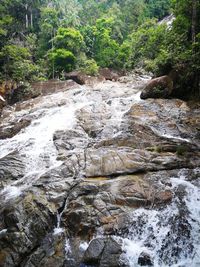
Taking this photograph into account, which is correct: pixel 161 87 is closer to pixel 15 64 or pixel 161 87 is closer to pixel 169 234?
pixel 169 234

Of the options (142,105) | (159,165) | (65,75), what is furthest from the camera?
(65,75)

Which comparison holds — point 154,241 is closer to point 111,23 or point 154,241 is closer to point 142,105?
point 142,105

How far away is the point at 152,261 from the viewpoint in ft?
29.0

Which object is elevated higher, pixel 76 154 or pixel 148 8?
pixel 148 8

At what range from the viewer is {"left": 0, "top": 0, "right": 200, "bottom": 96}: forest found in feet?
63.2

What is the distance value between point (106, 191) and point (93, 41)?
107 feet

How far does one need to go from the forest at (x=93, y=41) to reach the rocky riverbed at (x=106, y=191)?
3.86 meters

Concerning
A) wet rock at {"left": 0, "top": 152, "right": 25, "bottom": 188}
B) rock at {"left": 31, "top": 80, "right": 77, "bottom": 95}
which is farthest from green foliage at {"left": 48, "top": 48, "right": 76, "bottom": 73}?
wet rock at {"left": 0, "top": 152, "right": 25, "bottom": 188}

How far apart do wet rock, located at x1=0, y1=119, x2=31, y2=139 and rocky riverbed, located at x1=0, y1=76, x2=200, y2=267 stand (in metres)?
0.41

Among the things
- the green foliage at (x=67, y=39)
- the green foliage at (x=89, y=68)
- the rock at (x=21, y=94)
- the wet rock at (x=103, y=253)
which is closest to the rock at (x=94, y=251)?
the wet rock at (x=103, y=253)

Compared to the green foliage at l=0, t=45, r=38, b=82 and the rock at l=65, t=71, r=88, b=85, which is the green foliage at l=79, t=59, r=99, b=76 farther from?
the green foliage at l=0, t=45, r=38, b=82

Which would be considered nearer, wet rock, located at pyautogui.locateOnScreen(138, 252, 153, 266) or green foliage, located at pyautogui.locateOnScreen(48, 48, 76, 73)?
wet rock, located at pyautogui.locateOnScreen(138, 252, 153, 266)

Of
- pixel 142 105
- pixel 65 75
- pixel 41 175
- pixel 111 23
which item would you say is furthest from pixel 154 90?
pixel 111 23

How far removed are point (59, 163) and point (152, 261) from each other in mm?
6167
